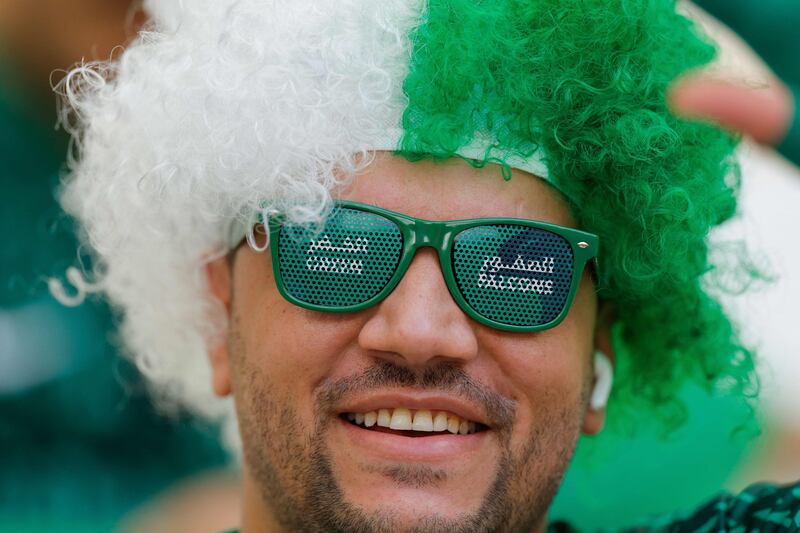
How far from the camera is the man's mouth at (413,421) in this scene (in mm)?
2059

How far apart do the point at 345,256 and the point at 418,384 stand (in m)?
0.31

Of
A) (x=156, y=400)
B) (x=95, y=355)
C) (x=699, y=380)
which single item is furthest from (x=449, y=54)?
(x=95, y=355)

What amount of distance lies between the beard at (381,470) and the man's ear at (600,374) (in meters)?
0.18

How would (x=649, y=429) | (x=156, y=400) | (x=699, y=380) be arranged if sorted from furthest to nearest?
(x=156, y=400), (x=649, y=429), (x=699, y=380)

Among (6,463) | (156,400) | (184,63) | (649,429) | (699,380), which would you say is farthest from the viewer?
(6,463)

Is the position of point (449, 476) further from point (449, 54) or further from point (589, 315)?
point (449, 54)

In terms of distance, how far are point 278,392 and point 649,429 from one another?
164 cm

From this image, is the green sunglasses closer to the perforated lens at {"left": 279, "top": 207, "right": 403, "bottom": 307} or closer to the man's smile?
the perforated lens at {"left": 279, "top": 207, "right": 403, "bottom": 307}

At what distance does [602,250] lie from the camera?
7.34 feet

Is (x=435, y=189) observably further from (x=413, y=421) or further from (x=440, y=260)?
(x=413, y=421)

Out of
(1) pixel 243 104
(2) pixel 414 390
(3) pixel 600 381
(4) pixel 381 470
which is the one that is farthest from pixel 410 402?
(1) pixel 243 104

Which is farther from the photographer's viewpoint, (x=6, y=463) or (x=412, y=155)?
(x=6, y=463)

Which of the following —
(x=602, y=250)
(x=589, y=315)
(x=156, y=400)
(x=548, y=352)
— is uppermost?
(x=602, y=250)

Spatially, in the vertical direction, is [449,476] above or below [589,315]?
below
